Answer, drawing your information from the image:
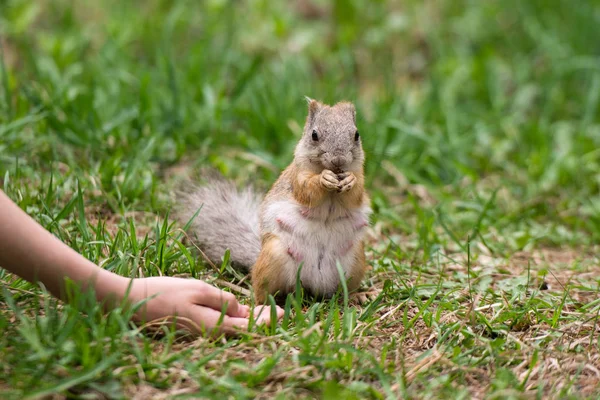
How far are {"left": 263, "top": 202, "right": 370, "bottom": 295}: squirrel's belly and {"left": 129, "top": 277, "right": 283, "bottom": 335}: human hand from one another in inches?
14.6

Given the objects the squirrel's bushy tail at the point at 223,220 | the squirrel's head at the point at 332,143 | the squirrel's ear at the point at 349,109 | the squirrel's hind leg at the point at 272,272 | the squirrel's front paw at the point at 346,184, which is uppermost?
the squirrel's ear at the point at 349,109

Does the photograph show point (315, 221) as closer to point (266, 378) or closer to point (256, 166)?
point (266, 378)

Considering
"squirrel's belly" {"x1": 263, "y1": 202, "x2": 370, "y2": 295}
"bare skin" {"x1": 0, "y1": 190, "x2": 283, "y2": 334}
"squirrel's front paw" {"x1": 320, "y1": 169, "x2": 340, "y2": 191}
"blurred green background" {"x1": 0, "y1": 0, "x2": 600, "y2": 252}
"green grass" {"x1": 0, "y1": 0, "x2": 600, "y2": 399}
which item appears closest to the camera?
"bare skin" {"x1": 0, "y1": 190, "x2": 283, "y2": 334}

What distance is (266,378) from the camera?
2.47 metres

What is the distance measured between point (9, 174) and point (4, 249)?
5.04 feet

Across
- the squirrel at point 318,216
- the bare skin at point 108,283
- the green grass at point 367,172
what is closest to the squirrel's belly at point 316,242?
the squirrel at point 318,216

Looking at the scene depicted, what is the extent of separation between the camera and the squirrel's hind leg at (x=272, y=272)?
9.91ft

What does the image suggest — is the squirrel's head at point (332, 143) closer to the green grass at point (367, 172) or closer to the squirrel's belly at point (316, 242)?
the squirrel's belly at point (316, 242)

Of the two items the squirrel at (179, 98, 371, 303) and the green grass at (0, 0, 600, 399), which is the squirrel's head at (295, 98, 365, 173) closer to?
the squirrel at (179, 98, 371, 303)

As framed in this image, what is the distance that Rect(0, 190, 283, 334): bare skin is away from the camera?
2.28 metres

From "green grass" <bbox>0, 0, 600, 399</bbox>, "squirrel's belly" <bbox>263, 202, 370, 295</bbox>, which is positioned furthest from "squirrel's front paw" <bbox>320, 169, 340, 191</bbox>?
"green grass" <bbox>0, 0, 600, 399</bbox>

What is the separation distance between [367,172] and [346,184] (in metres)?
1.76

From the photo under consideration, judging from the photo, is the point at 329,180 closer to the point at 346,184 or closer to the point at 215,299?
the point at 346,184

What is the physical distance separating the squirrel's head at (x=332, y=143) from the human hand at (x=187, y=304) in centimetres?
72
